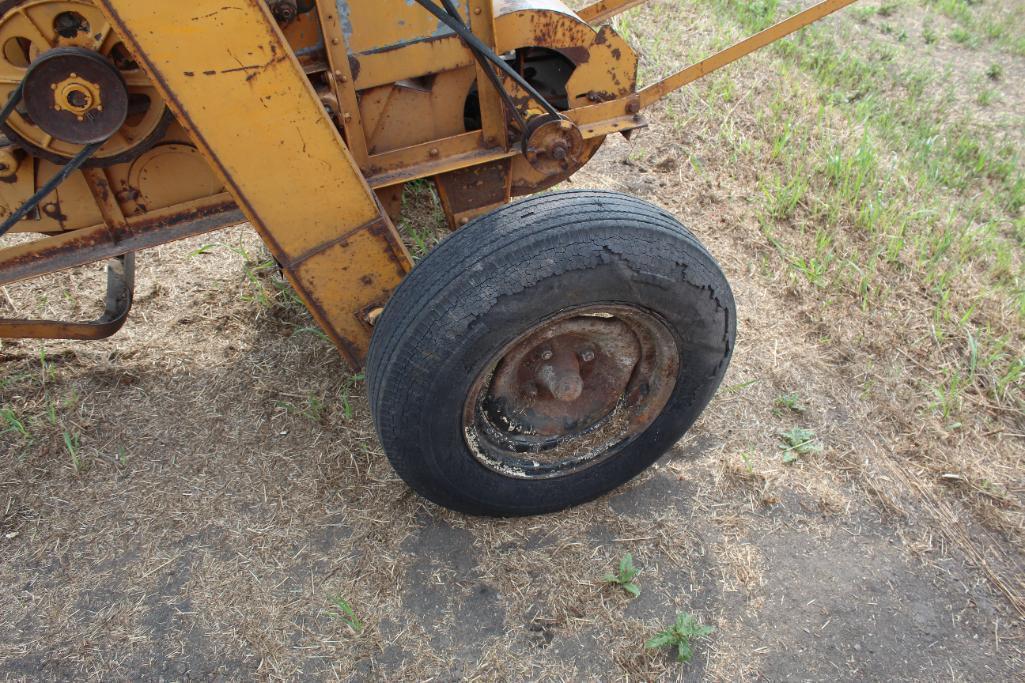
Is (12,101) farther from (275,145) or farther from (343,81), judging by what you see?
(343,81)

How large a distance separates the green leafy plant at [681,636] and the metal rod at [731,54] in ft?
5.97

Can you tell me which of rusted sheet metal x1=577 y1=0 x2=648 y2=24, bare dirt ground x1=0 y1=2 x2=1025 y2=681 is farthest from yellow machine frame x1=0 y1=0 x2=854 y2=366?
rusted sheet metal x1=577 y1=0 x2=648 y2=24

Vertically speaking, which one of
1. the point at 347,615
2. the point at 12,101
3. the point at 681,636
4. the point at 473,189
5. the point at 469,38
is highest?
the point at 12,101

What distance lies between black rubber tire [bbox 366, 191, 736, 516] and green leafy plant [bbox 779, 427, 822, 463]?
88 centimetres

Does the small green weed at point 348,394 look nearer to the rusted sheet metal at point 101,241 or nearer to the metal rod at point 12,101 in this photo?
the rusted sheet metal at point 101,241

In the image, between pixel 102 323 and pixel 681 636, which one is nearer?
pixel 681 636

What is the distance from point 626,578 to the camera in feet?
7.95

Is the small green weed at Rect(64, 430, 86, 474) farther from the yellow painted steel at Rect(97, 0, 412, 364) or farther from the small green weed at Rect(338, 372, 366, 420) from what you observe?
the yellow painted steel at Rect(97, 0, 412, 364)

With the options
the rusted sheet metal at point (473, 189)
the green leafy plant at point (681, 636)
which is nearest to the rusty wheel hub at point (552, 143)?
the rusted sheet metal at point (473, 189)

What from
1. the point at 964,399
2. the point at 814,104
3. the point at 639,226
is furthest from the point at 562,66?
the point at 814,104

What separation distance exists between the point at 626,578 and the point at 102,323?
214cm

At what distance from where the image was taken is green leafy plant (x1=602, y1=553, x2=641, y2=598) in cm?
242

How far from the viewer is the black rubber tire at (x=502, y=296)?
77.8 inches

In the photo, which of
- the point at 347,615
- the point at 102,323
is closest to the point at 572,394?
the point at 347,615
